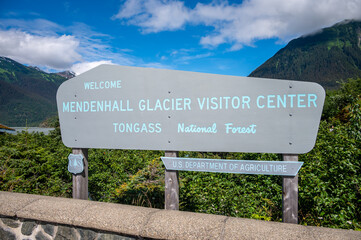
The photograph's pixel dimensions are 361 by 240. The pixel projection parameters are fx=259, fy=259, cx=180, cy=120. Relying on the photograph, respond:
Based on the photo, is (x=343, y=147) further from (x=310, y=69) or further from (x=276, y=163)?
(x=310, y=69)

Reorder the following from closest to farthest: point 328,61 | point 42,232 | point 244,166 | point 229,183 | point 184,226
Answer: point 184,226 → point 244,166 → point 42,232 → point 229,183 → point 328,61

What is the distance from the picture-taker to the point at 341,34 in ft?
645

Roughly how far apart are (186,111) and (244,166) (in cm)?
75

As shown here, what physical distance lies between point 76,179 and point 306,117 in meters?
2.51

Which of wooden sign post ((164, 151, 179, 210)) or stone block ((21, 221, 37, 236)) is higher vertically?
wooden sign post ((164, 151, 179, 210))

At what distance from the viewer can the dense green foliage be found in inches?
116

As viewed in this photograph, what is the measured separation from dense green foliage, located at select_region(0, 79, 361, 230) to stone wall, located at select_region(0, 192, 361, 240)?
0.98m

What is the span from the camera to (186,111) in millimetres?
2541

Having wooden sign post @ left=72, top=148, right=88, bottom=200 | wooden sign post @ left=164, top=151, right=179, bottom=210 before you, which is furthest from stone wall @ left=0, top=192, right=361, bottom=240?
wooden sign post @ left=72, top=148, right=88, bottom=200

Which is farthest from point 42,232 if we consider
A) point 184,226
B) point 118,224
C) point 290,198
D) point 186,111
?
point 290,198

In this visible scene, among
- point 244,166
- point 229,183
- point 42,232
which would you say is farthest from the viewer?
point 229,183

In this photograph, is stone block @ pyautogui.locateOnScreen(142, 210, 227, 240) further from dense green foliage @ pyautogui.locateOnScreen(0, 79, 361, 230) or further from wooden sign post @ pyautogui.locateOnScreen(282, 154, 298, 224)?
dense green foliage @ pyautogui.locateOnScreen(0, 79, 361, 230)

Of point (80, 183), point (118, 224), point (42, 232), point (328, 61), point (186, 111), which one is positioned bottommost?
point (42, 232)

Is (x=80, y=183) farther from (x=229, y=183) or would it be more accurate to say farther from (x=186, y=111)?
(x=229, y=183)
